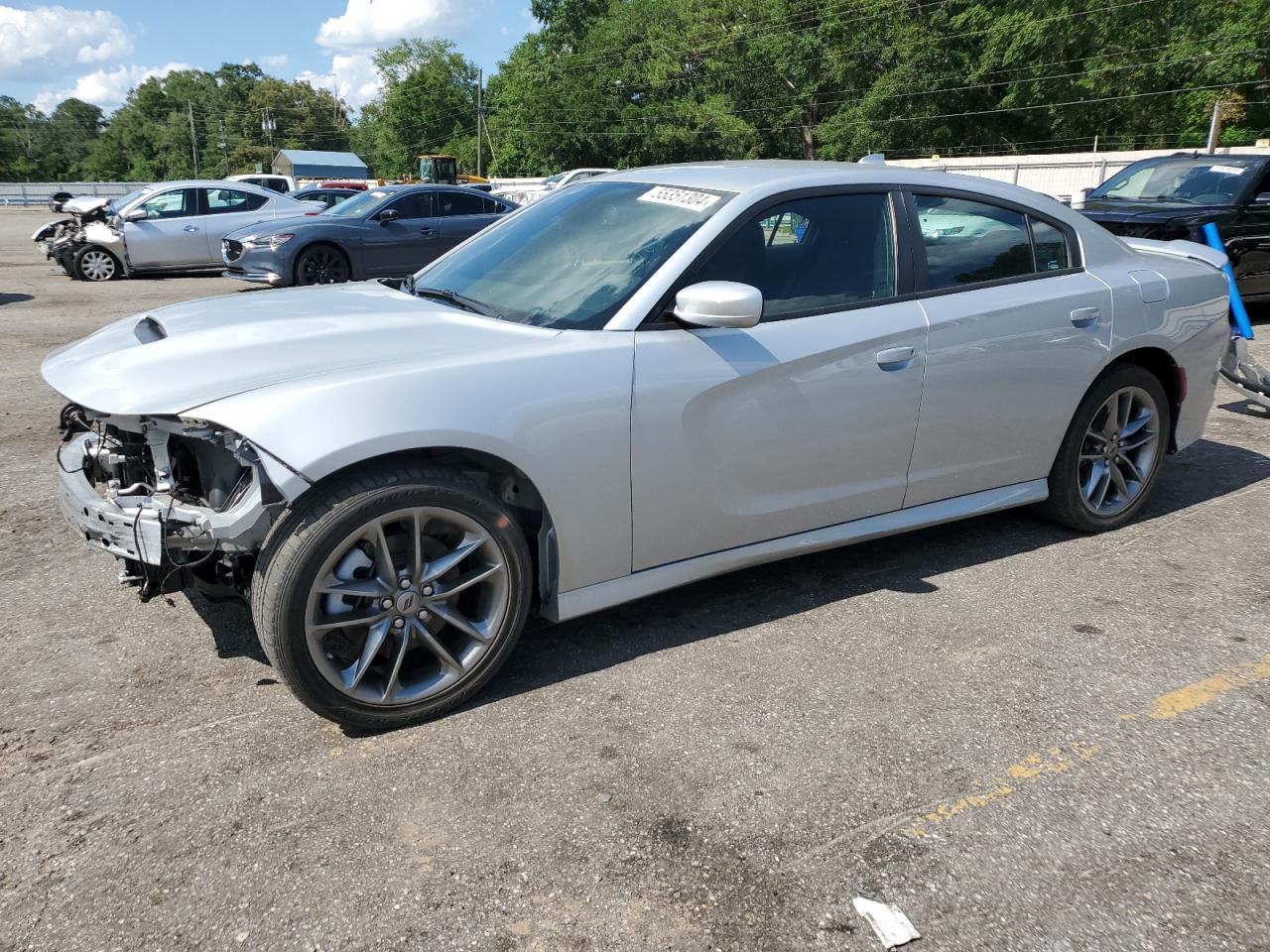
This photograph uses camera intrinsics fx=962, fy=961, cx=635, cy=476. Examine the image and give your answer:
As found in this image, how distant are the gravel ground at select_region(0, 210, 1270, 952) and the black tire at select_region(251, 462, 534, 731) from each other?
110 millimetres

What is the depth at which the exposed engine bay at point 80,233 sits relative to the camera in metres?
15.2

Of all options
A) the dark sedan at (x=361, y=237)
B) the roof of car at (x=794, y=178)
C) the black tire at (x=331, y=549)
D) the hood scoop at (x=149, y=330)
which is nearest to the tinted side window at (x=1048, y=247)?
the roof of car at (x=794, y=178)

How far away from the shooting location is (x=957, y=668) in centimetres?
334

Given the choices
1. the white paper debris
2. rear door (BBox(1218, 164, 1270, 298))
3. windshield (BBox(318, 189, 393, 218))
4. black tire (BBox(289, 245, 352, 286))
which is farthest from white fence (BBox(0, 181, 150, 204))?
the white paper debris

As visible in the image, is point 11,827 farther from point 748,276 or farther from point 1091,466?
point 1091,466

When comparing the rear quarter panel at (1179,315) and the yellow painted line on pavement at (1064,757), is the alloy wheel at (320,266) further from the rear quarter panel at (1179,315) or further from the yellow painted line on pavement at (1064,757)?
the yellow painted line on pavement at (1064,757)

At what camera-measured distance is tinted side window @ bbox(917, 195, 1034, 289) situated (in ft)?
12.7

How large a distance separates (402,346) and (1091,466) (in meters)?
3.21

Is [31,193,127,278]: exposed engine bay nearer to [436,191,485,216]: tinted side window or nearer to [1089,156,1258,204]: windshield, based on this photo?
[436,191,485,216]: tinted side window

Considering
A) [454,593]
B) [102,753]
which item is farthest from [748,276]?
[102,753]

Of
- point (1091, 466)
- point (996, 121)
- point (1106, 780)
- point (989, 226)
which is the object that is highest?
point (996, 121)

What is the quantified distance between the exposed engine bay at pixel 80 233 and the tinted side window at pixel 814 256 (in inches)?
587

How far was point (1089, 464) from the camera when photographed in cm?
446

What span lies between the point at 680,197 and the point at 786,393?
865 mm
